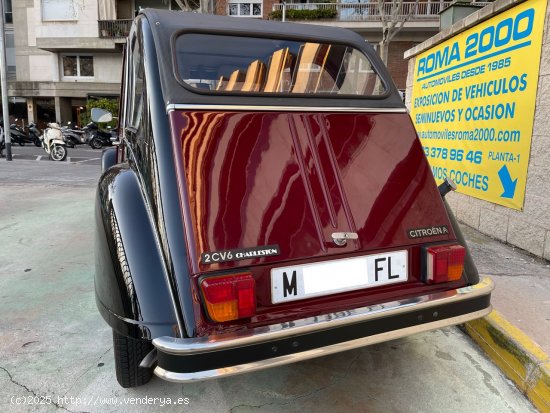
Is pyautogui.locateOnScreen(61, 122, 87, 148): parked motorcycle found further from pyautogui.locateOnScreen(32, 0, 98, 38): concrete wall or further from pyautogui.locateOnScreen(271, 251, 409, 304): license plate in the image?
pyautogui.locateOnScreen(271, 251, 409, 304): license plate

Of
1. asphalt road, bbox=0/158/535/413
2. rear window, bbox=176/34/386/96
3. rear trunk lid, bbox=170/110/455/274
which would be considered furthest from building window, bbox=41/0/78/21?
rear trunk lid, bbox=170/110/455/274

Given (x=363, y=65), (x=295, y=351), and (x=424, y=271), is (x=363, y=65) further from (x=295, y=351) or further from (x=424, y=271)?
(x=295, y=351)

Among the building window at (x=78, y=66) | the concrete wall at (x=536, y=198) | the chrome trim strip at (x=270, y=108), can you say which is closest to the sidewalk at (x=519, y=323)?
the concrete wall at (x=536, y=198)

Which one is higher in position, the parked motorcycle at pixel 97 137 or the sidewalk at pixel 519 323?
the parked motorcycle at pixel 97 137

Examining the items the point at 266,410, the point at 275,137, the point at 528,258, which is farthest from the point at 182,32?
the point at 528,258

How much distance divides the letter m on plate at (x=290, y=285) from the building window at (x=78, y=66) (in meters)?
28.9

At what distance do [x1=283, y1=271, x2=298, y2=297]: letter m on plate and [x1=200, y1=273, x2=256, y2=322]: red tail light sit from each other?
0.63 ft

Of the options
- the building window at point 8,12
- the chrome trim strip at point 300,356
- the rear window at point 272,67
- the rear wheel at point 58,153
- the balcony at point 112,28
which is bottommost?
the chrome trim strip at point 300,356

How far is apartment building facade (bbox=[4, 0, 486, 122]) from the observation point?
22.3 meters

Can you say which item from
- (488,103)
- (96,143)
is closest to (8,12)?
(96,143)

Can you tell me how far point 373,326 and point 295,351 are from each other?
0.42 meters

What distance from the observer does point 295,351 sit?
1892 millimetres

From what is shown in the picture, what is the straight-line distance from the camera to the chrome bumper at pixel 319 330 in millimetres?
1758

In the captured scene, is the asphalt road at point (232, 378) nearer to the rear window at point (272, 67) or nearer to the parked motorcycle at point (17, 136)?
the rear window at point (272, 67)
